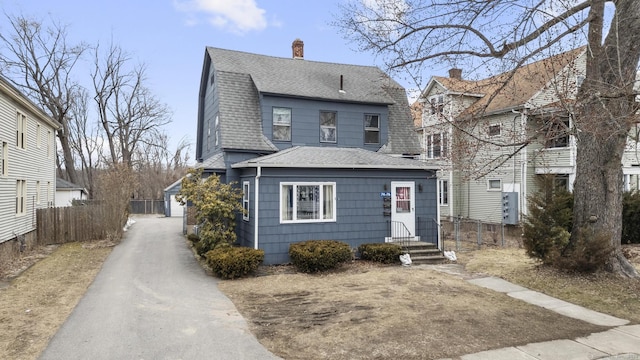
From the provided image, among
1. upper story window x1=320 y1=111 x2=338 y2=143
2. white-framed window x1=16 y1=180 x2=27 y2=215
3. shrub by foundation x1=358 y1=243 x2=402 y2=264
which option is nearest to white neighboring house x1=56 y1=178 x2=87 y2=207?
white-framed window x1=16 y1=180 x2=27 y2=215

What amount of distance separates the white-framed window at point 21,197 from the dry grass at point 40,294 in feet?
5.75

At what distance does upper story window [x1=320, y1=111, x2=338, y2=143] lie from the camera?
16.4m

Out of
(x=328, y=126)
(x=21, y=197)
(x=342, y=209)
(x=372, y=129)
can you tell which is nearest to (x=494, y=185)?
(x=372, y=129)

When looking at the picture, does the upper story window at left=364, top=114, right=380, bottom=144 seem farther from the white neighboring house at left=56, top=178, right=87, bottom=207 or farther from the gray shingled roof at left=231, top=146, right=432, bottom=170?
the white neighboring house at left=56, top=178, right=87, bottom=207

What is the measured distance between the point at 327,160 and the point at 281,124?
3.46 meters

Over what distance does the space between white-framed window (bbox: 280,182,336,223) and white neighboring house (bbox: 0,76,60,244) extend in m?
9.23

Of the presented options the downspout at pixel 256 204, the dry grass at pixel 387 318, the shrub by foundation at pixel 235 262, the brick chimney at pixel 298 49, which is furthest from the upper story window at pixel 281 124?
the dry grass at pixel 387 318

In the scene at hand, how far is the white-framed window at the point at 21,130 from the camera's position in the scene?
51.5 feet

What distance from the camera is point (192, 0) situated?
1361cm

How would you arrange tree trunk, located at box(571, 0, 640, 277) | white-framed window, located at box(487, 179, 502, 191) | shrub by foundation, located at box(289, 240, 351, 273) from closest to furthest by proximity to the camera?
1. tree trunk, located at box(571, 0, 640, 277)
2. shrub by foundation, located at box(289, 240, 351, 273)
3. white-framed window, located at box(487, 179, 502, 191)

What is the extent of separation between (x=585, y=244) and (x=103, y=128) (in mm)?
38978

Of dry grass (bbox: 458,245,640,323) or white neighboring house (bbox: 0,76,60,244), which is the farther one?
white neighboring house (bbox: 0,76,60,244)

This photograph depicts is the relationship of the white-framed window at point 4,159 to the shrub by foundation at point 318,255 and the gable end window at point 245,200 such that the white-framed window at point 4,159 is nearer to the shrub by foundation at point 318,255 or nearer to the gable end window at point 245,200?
the gable end window at point 245,200

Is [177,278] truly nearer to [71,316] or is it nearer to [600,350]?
[71,316]
